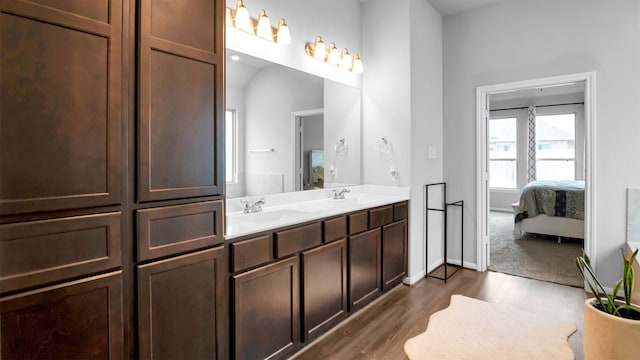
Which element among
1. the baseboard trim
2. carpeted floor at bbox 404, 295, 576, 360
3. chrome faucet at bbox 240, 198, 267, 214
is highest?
chrome faucet at bbox 240, 198, 267, 214

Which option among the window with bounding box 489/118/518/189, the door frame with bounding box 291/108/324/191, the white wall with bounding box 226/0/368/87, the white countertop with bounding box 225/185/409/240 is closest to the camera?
the white countertop with bounding box 225/185/409/240

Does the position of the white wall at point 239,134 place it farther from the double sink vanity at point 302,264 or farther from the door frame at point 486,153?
the door frame at point 486,153

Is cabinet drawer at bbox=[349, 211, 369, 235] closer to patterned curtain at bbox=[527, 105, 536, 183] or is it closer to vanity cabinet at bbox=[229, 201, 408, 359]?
vanity cabinet at bbox=[229, 201, 408, 359]

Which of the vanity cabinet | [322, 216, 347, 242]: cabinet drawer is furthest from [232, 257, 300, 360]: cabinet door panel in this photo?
[322, 216, 347, 242]: cabinet drawer

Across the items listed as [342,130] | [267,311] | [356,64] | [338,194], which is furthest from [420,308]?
[356,64]

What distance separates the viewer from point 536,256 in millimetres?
4336

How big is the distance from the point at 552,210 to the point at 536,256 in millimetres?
1041

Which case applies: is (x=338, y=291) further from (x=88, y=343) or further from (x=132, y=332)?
(x=88, y=343)

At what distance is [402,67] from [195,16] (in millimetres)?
2318

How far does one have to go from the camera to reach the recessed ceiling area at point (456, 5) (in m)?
3.69

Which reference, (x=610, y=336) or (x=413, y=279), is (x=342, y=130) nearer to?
(x=413, y=279)

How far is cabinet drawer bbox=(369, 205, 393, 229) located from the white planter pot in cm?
167

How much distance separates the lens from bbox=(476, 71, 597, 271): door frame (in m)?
3.15

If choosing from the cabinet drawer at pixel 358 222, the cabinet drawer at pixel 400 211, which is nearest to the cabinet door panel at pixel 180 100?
the cabinet drawer at pixel 358 222
